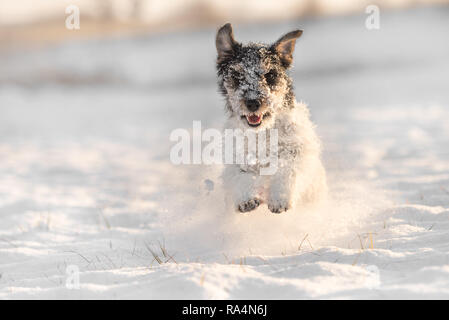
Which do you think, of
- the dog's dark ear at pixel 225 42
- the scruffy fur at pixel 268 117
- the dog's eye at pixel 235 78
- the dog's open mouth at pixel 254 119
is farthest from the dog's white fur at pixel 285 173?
the dog's dark ear at pixel 225 42

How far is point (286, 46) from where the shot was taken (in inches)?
188

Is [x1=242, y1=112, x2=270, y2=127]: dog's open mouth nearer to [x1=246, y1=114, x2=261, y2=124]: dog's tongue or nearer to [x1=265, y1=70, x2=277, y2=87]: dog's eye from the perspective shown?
[x1=246, y1=114, x2=261, y2=124]: dog's tongue

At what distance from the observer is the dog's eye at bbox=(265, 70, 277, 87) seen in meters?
4.49

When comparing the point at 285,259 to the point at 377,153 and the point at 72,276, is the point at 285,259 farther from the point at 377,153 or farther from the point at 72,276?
the point at 377,153

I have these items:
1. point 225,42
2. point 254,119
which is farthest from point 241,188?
point 225,42

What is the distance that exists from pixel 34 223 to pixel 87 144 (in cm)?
670

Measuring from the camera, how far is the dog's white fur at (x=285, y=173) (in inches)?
167

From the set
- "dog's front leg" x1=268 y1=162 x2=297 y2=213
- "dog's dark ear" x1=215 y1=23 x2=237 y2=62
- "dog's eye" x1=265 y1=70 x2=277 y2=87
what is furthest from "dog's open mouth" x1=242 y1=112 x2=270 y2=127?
"dog's dark ear" x1=215 y1=23 x2=237 y2=62

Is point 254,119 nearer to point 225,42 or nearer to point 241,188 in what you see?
point 241,188

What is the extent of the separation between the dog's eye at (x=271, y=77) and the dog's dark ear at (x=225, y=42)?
20.5 inches

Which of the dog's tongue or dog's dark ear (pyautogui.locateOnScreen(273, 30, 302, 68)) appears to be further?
dog's dark ear (pyautogui.locateOnScreen(273, 30, 302, 68))
